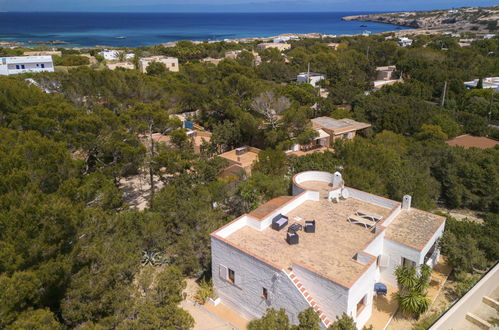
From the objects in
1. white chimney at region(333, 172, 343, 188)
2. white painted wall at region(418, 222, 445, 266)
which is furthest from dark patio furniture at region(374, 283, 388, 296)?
white chimney at region(333, 172, 343, 188)

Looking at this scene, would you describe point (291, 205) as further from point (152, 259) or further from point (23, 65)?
point (23, 65)

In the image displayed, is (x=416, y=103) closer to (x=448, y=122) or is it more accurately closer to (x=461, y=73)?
(x=448, y=122)

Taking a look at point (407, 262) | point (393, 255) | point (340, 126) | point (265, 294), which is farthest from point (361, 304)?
point (340, 126)

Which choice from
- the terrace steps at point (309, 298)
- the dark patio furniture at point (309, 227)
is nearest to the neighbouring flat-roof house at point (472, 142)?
the dark patio furniture at point (309, 227)

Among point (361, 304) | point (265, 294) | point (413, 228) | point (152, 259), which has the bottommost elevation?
point (152, 259)

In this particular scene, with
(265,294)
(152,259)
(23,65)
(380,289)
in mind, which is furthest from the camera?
(23,65)

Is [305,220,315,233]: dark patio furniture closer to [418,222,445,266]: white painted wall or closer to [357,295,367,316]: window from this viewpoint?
[357,295,367,316]: window
